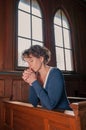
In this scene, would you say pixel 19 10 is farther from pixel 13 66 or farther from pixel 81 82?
pixel 81 82

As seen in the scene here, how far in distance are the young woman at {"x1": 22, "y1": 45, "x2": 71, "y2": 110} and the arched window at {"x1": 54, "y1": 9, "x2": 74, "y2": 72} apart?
175 cm

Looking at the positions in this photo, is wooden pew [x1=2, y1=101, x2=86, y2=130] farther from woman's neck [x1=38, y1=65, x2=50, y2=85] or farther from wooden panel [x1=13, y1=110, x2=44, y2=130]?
woman's neck [x1=38, y1=65, x2=50, y2=85]

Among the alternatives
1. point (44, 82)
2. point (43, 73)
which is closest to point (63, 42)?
point (43, 73)

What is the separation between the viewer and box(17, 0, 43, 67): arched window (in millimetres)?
2664

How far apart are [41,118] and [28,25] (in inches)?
79.1

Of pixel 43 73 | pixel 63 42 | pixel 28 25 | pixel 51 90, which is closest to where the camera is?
pixel 51 90

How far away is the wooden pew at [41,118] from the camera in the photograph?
0.96 m

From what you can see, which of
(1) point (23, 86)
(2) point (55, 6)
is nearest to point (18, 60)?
(1) point (23, 86)

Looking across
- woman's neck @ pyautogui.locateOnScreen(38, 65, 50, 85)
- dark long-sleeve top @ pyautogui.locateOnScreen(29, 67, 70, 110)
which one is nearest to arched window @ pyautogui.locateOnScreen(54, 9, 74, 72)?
woman's neck @ pyautogui.locateOnScreen(38, 65, 50, 85)

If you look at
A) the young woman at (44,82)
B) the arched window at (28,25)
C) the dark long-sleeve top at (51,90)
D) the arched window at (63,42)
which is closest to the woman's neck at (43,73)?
the young woman at (44,82)

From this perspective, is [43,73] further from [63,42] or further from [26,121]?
[63,42]

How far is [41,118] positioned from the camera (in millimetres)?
1240

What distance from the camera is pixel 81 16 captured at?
4184mm

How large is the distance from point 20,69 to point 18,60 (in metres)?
0.15
